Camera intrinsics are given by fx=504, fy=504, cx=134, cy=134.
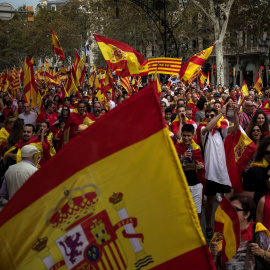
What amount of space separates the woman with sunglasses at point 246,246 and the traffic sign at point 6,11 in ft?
42.7

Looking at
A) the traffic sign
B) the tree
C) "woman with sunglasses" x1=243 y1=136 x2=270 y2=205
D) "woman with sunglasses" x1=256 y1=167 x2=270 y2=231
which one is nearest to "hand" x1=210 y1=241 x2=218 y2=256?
"woman with sunglasses" x1=256 y1=167 x2=270 y2=231

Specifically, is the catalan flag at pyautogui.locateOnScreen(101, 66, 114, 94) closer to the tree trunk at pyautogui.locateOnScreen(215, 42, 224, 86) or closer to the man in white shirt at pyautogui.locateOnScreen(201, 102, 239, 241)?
the man in white shirt at pyautogui.locateOnScreen(201, 102, 239, 241)

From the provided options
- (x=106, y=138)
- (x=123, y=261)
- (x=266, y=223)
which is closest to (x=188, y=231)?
(x=123, y=261)

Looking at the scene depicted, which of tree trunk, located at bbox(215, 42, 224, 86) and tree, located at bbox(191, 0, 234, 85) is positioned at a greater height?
tree, located at bbox(191, 0, 234, 85)

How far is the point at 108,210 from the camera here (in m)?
2.47

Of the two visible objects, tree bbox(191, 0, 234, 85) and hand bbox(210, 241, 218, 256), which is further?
tree bbox(191, 0, 234, 85)

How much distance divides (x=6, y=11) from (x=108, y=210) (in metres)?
13.8

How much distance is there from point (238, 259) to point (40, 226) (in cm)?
148

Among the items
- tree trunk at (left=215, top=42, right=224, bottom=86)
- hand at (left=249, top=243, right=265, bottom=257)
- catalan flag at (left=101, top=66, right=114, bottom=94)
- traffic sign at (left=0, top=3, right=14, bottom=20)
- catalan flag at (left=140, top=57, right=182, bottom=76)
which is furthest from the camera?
tree trunk at (left=215, top=42, right=224, bottom=86)

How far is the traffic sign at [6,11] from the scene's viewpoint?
15.1 meters

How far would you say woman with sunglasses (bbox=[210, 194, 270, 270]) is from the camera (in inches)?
127

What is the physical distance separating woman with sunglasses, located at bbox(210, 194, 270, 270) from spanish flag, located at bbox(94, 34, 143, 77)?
998cm

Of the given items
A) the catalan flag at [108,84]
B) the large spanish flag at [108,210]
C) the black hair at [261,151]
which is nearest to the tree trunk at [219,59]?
the catalan flag at [108,84]

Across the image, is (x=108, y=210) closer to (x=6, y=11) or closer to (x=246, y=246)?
(x=246, y=246)
